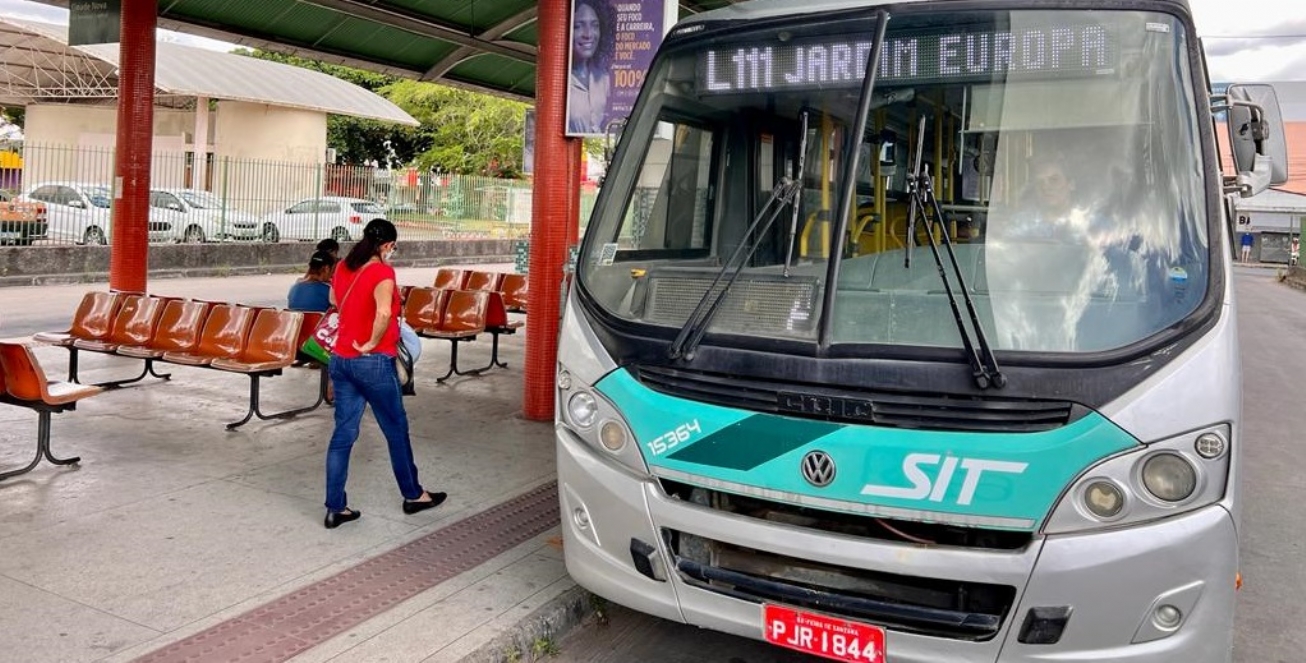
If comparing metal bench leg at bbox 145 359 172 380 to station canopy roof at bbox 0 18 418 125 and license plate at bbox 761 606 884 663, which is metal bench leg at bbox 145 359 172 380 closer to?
license plate at bbox 761 606 884 663

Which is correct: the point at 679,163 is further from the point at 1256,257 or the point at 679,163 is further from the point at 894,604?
the point at 1256,257

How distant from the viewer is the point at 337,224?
25.6 metres

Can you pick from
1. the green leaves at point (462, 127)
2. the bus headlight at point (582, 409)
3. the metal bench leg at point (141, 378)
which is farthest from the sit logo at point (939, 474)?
the green leaves at point (462, 127)

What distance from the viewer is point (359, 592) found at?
4590 mm

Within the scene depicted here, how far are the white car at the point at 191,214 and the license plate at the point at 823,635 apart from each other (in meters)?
21.6

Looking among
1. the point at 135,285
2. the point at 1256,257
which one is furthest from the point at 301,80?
the point at 1256,257

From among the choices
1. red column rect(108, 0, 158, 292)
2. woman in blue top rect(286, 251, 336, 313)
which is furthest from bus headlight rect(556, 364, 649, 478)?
red column rect(108, 0, 158, 292)

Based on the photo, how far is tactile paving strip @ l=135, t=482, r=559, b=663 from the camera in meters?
3.94

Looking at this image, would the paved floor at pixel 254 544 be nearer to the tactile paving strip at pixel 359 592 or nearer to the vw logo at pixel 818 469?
the tactile paving strip at pixel 359 592

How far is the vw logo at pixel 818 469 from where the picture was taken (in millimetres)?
3408

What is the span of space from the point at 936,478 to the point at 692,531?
2.91 ft

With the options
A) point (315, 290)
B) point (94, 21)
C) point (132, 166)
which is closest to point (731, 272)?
point (315, 290)

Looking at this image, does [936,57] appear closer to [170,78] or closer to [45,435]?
[45,435]

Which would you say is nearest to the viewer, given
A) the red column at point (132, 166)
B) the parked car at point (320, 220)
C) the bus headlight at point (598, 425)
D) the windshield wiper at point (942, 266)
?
the windshield wiper at point (942, 266)
